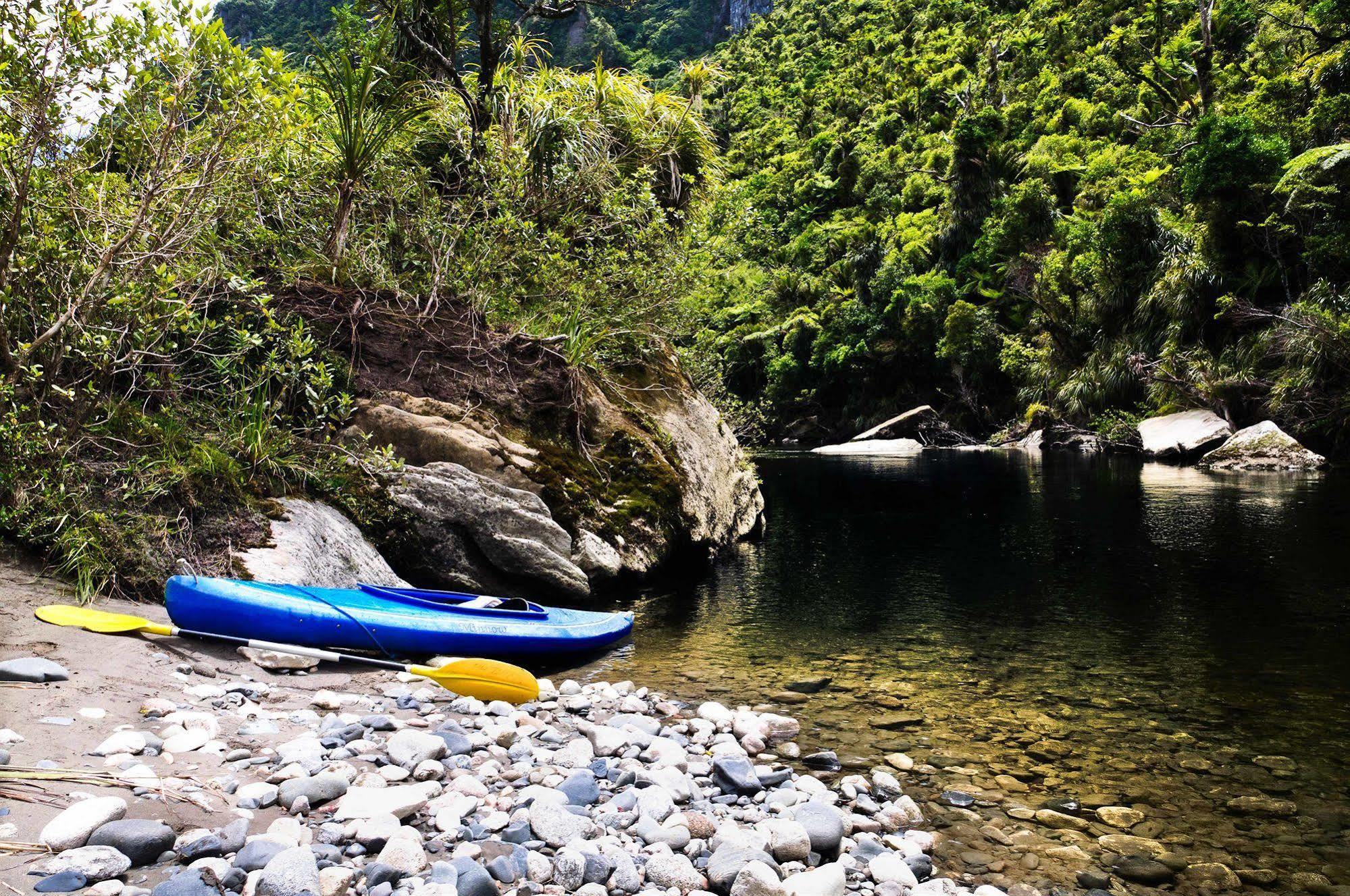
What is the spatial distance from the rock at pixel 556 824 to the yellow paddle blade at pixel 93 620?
3.20 metres

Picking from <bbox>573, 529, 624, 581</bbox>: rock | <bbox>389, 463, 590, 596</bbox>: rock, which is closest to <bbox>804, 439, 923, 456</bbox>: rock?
<bbox>573, 529, 624, 581</bbox>: rock

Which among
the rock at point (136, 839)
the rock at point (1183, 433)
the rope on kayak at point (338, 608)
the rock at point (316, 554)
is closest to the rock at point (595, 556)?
the rock at point (316, 554)

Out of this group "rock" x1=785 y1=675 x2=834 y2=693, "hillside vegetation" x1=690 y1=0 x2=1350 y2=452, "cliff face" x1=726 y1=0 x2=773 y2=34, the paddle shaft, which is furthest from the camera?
"cliff face" x1=726 y1=0 x2=773 y2=34

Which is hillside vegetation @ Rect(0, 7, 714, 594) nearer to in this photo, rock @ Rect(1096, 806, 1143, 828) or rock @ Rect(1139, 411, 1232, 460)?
rock @ Rect(1096, 806, 1143, 828)

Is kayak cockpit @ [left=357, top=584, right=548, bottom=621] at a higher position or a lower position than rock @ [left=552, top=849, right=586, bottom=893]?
higher

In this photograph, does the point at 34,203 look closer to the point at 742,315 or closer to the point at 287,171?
the point at 287,171

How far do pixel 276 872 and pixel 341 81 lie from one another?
849 cm

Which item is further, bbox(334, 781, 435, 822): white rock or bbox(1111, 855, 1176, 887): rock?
bbox(1111, 855, 1176, 887): rock

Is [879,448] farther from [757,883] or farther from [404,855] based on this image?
[404,855]

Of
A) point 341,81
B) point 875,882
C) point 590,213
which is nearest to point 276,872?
point 875,882

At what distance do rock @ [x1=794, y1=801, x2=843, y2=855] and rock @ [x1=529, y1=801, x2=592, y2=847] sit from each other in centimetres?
96

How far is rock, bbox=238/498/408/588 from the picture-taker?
242 inches

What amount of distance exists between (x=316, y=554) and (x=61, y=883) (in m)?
4.40

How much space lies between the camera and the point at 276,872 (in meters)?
2.56
